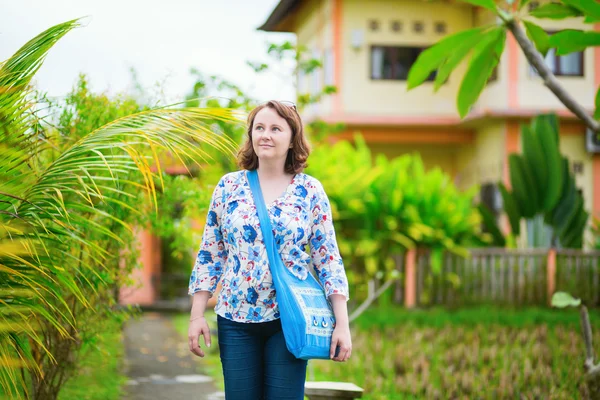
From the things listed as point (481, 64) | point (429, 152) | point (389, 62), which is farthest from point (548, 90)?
point (481, 64)

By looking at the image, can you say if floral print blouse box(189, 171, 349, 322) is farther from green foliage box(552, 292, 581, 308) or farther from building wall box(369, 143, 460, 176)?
building wall box(369, 143, 460, 176)

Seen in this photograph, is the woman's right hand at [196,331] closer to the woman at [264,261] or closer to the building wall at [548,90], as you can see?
the woman at [264,261]

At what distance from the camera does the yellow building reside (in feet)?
61.5

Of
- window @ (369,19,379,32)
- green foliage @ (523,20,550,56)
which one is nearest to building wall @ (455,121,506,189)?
window @ (369,19,379,32)

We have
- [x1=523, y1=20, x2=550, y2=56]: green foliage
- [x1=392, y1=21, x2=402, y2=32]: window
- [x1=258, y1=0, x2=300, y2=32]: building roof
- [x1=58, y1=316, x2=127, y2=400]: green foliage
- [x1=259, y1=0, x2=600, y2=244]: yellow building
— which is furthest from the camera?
[x1=258, y1=0, x2=300, y2=32]: building roof

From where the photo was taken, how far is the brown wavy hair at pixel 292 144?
10.6ft

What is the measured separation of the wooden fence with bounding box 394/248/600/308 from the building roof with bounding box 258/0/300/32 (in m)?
10.0

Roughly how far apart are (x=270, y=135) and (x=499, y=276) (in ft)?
34.4

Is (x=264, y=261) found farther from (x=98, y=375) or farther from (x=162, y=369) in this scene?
(x=162, y=369)

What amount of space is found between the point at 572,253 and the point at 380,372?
654 cm

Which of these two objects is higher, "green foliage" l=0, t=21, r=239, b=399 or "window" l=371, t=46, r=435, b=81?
"window" l=371, t=46, r=435, b=81

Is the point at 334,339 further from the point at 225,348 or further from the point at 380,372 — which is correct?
the point at 380,372

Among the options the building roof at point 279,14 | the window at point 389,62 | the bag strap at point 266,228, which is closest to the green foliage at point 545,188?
the window at point 389,62

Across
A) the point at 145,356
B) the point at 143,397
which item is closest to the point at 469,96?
the point at 143,397
